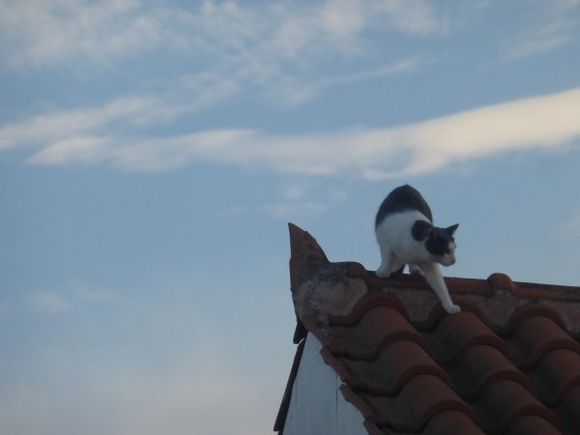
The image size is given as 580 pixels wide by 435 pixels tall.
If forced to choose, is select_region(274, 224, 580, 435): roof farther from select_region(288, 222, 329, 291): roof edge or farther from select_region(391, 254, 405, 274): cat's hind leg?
select_region(391, 254, 405, 274): cat's hind leg

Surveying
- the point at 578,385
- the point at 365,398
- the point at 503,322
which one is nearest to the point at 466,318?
the point at 503,322

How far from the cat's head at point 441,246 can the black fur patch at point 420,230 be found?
29 millimetres

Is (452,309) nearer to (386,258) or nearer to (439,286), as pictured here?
(439,286)

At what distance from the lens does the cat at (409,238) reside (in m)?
5.11

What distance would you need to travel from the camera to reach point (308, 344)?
429 centimetres

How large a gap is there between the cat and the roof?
1.16ft

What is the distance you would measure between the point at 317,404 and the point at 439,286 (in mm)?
840

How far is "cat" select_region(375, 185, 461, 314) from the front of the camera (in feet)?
16.8

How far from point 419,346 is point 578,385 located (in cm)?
68

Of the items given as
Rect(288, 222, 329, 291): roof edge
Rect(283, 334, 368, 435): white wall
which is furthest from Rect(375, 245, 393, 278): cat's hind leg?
Rect(283, 334, 368, 435): white wall

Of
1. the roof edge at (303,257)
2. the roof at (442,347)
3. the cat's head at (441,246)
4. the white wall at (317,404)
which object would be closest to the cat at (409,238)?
the cat's head at (441,246)

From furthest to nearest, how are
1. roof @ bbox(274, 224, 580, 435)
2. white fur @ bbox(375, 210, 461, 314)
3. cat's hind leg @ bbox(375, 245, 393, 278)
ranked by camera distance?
cat's hind leg @ bbox(375, 245, 393, 278)
white fur @ bbox(375, 210, 461, 314)
roof @ bbox(274, 224, 580, 435)

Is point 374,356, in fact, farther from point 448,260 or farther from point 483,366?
point 448,260

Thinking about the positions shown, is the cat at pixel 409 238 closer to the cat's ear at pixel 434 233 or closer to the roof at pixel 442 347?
the cat's ear at pixel 434 233
